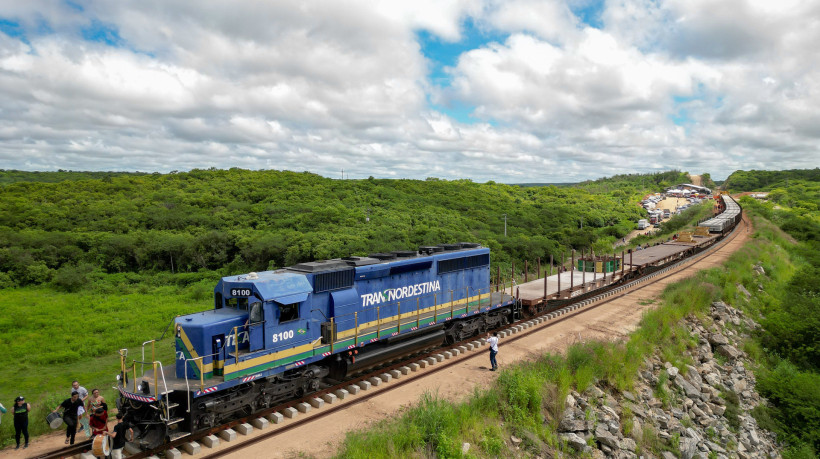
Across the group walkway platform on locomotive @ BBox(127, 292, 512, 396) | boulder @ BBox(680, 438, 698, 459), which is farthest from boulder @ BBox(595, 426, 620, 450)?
walkway platform on locomotive @ BBox(127, 292, 512, 396)

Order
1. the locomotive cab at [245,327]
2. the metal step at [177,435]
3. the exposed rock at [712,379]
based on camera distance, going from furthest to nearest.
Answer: the exposed rock at [712,379] → the locomotive cab at [245,327] → the metal step at [177,435]

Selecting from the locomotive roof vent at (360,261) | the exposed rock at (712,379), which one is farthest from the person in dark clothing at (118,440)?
the exposed rock at (712,379)

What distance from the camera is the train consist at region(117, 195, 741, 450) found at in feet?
32.2

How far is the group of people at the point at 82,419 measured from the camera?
29.9ft

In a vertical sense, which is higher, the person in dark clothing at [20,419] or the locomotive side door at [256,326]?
the locomotive side door at [256,326]

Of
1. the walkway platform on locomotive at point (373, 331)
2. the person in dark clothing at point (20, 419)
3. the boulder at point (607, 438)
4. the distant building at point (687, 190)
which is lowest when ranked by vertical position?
the boulder at point (607, 438)

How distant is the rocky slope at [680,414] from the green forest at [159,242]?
12181 mm

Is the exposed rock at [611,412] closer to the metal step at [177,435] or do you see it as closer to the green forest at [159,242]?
the metal step at [177,435]

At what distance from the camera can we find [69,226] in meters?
46.1

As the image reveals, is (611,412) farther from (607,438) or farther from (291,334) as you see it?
(291,334)

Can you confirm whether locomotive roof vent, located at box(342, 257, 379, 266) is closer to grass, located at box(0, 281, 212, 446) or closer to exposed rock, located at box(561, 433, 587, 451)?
exposed rock, located at box(561, 433, 587, 451)

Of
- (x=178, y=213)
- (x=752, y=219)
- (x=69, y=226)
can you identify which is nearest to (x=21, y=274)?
(x=69, y=226)

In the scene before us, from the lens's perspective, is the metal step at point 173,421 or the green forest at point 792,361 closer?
the metal step at point 173,421

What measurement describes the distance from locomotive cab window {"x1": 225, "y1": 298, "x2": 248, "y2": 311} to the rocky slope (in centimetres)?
892
